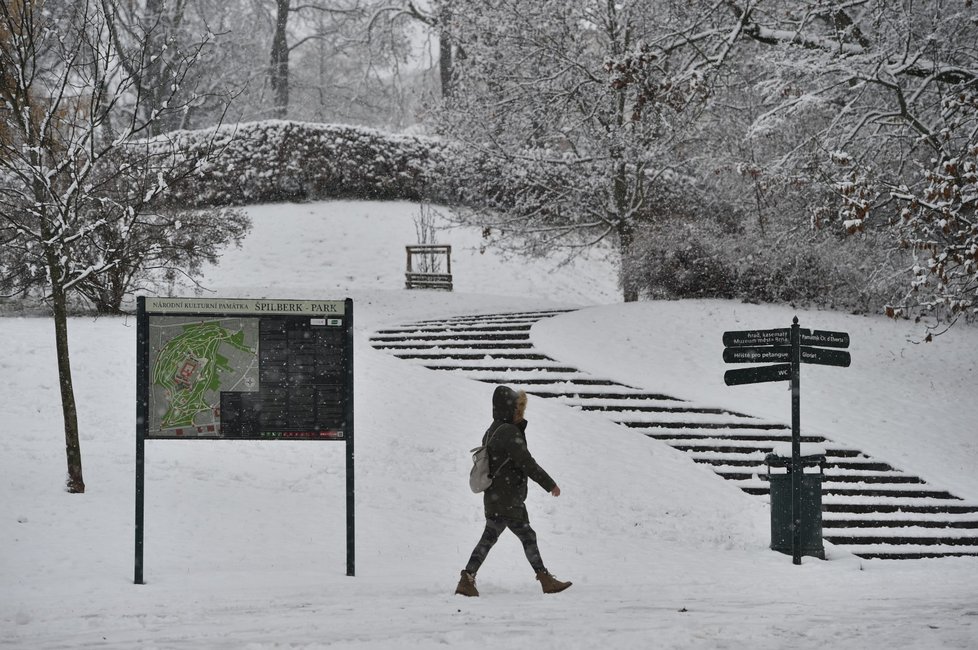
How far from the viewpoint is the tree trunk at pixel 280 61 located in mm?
34312

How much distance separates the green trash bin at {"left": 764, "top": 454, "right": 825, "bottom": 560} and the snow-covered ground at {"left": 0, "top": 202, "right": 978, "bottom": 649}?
0.23 m

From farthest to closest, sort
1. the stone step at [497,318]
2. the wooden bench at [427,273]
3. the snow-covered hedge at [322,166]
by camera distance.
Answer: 1. the snow-covered hedge at [322,166]
2. the wooden bench at [427,273]
3. the stone step at [497,318]

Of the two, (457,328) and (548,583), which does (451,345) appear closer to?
(457,328)

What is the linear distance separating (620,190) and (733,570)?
12.1m

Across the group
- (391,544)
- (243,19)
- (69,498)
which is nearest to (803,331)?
(391,544)

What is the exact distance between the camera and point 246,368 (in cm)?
688

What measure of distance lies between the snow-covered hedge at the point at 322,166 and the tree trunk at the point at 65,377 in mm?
14936

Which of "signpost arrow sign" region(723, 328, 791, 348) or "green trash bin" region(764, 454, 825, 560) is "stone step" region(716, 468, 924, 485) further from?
"signpost arrow sign" region(723, 328, 791, 348)

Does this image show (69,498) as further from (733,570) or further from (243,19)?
(243,19)

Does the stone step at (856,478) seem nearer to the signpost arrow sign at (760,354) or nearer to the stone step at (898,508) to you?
the stone step at (898,508)

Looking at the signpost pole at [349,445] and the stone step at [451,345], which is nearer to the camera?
the signpost pole at [349,445]

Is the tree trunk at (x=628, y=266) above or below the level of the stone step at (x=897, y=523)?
above

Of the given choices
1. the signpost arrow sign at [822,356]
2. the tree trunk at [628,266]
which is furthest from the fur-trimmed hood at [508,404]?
the tree trunk at [628,266]

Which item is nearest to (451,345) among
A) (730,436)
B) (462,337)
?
(462,337)
